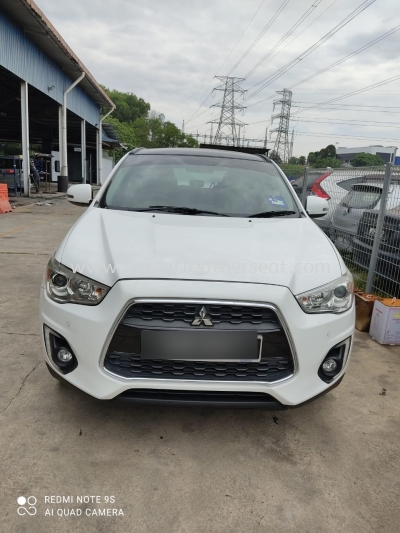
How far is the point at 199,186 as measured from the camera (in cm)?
307

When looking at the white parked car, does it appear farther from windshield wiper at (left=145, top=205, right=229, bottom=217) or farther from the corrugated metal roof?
the corrugated metal roof

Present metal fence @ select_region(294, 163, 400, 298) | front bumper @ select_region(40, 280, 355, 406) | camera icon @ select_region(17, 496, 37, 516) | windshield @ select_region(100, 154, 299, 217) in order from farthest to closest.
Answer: metal fence @ select_region(294, 163, 400, 298) < windshield @ select_region(100, 154, 299, 217) < front bumper @ select_region(40, 280, 355, 406) < camera icon @ select_region(17, 496, 37, 516)

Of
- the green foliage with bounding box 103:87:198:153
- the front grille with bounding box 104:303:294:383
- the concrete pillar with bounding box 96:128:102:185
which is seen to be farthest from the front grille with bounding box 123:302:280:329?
the green foliage with bounding box 103:87:198:153

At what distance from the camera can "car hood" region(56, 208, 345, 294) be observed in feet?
6.44

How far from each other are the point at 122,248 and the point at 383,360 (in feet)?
7.69

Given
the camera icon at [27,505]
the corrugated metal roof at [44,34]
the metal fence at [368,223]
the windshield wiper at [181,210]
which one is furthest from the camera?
the corrugated metal roof at [44,34]

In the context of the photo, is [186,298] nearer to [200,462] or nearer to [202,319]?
[202,319]

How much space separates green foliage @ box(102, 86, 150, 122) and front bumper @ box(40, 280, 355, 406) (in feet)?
230

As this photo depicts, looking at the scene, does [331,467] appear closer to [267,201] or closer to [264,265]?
[264,265]

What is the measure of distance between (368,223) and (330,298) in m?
2.77

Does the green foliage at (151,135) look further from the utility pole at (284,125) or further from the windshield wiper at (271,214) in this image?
the windshield wiper at (271,214)

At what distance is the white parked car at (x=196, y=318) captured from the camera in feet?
6.17

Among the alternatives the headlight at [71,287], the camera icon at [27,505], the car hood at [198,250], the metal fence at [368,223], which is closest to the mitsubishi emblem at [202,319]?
the car hood at [198,250]

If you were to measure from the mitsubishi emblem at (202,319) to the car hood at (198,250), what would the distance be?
0.15 m
